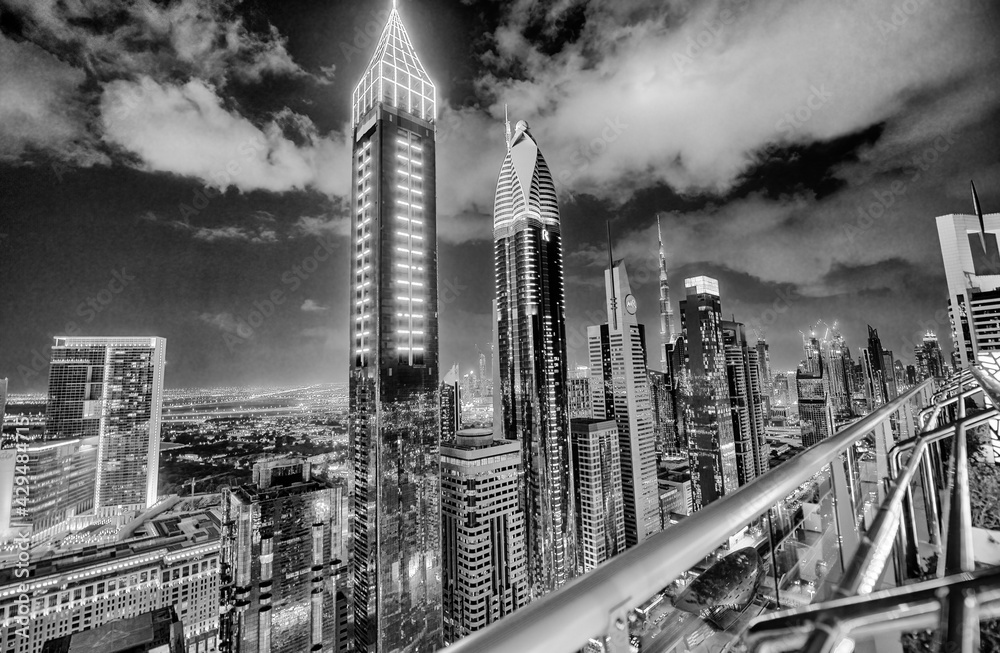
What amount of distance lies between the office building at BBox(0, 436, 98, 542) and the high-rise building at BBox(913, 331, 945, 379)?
185 feet

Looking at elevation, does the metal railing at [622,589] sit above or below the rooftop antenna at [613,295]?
below

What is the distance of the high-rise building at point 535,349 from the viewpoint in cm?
3516

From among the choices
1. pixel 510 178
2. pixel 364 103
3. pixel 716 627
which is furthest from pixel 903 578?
pixel 510 178

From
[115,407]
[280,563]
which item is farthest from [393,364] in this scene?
[115,407]

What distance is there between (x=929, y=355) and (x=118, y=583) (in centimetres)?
5826

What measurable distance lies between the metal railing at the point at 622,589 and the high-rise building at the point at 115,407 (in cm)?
3531

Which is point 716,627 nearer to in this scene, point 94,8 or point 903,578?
point 903,578

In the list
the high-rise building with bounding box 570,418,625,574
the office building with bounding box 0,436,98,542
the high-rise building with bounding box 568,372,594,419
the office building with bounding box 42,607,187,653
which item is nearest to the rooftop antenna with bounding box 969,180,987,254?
the high-rise building with bounding box 570,418,625,574

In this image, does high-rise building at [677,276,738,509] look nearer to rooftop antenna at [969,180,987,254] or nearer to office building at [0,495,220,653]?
rooftop antenna at [969,180,987,254]

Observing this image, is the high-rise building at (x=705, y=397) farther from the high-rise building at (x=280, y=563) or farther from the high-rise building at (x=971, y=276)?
the high-rise building at (x=280, y=563)

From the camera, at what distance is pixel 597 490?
121 feet

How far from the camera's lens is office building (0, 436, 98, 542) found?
15188mm

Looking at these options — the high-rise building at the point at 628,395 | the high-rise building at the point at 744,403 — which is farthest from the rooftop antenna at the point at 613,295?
the high-rise building at the point at 744,403

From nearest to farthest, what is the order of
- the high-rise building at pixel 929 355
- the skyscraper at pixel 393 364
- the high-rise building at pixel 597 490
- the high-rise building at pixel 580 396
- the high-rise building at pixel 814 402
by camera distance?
the skyscraper at pixel 393 364 < the high-rise building at pixel 929 355 < the high-rise building at pixel 597 490 < the high-rise building at pixel 814 402 < the high-rise building at pixel 580 396
